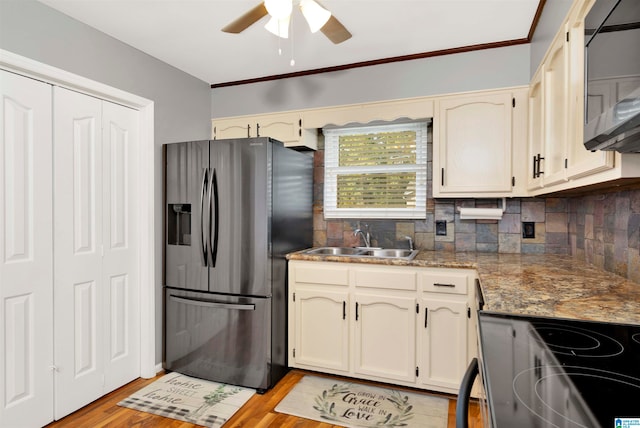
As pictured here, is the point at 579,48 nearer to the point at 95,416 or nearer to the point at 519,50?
the point at 519,50

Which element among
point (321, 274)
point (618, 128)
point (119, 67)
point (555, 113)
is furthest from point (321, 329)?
point (119, 67)

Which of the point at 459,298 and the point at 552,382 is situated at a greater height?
the point at 552,382

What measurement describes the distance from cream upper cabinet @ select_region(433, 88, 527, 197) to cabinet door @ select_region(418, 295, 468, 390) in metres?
0.83

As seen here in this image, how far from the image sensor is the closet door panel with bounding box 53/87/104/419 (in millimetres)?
A: 2191

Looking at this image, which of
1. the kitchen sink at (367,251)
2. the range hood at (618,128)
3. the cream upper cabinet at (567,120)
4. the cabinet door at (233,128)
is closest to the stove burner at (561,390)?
the range hood at (618,128)

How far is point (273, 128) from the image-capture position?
10.5 ft

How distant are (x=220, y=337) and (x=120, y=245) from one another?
0.97 metres

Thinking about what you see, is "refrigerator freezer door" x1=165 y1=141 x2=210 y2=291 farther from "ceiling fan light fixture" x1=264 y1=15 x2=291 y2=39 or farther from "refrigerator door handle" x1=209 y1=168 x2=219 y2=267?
"ceiling fan light fixture" x1=264 y1=15 x2=291 y2=39

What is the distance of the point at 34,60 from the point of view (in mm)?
2014

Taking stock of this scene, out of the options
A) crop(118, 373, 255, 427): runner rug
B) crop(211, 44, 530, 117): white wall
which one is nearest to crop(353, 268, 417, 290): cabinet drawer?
crop(118, 373, 255, 427): runner rug

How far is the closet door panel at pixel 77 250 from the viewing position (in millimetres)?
2191

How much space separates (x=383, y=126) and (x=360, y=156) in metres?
0.32

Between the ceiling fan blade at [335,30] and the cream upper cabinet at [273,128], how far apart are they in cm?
114

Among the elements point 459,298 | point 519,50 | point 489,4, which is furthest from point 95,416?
point 519,50
